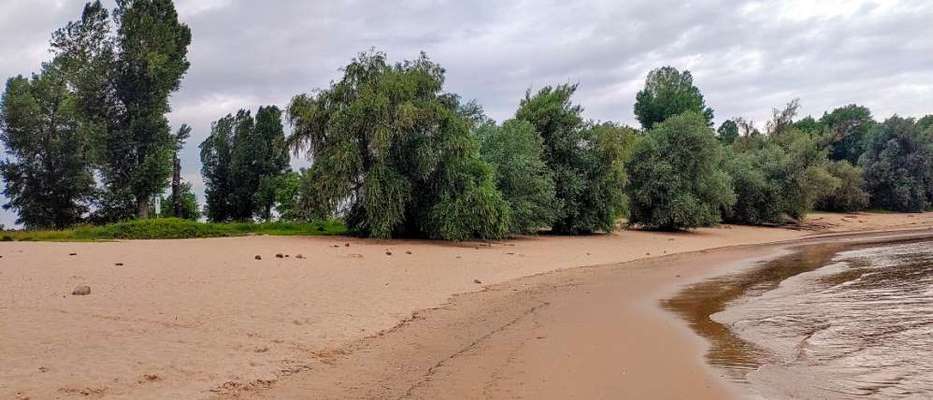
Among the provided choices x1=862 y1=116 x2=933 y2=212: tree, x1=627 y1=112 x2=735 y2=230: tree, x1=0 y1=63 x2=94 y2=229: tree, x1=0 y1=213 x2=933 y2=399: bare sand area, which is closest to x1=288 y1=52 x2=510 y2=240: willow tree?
x1=0 y1=213 x2=933 y2=399: bare sand area

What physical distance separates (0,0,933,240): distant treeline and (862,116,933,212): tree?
1987 cm

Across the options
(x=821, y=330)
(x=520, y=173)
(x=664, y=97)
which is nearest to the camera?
(x=821, y=330)

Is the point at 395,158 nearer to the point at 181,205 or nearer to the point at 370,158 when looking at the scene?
the point at 370,158

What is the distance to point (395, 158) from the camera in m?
30.9

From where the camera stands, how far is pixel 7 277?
12.2 meters

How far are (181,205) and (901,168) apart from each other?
78368 mm

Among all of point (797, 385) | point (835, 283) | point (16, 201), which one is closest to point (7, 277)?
point (797, 385)

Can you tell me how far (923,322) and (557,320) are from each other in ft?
21.2

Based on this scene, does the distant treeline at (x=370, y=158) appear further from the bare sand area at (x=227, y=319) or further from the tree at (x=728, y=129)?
the tree at (x=728, y=129)

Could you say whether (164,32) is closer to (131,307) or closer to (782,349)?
(131,307)

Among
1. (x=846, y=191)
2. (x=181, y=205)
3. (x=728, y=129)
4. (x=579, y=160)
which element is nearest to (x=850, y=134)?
(x=728, y=129)

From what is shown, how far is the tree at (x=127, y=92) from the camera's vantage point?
40.2m

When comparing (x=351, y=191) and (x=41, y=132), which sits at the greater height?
(x=41, y=132)

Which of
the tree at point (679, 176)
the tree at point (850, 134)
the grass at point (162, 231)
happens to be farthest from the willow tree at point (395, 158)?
the tree at point (850, 134)
